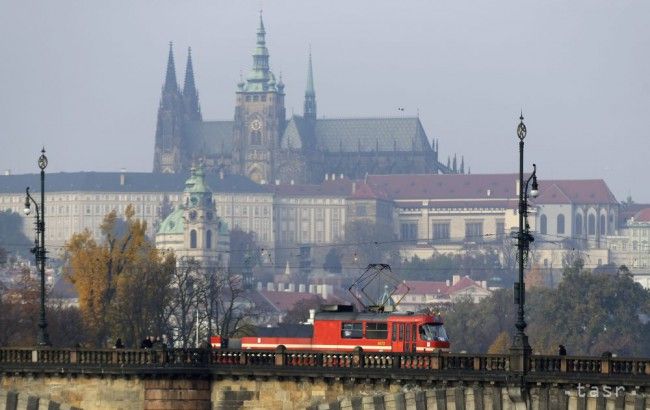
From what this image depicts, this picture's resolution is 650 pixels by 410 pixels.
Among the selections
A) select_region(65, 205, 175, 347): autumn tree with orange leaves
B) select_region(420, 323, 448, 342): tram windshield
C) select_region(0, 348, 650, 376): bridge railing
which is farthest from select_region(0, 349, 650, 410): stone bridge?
select_region(65, 205, 175, 347): autumn tree with orange leaves

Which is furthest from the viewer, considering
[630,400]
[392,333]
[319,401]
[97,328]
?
[97,328]

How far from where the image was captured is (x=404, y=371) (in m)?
71.4

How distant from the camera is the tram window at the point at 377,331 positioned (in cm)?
7919

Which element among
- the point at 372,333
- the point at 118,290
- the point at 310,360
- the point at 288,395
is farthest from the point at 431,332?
the point at 118,290

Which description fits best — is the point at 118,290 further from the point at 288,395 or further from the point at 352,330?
the point at 288,395

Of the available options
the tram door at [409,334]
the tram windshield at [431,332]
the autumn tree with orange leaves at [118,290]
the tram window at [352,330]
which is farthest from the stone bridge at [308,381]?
the autumn tree with orange leaves at [118,290]

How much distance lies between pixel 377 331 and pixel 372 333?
20 centimetres

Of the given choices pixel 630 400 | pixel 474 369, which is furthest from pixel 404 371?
pixel 630 400

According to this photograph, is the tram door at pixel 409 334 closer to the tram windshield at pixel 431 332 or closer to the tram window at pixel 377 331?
the tram windshield at pixel 431 332

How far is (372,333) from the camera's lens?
79.4m

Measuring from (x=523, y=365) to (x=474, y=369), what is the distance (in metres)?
1.75

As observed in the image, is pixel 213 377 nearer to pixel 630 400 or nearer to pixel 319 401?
pixel 319 401

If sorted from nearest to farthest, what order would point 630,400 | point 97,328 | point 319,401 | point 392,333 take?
point 630,400 < point 319,401 < point 392,333 < point 97,328

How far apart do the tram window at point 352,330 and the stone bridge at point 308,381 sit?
4976 millimetres
